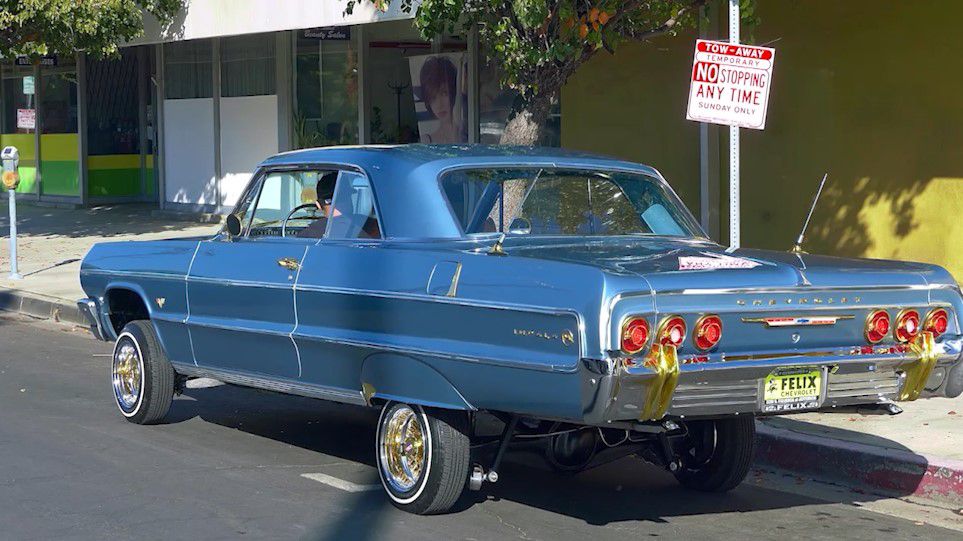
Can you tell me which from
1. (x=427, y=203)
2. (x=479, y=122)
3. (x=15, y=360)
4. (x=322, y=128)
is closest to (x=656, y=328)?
(x=427, y=203)

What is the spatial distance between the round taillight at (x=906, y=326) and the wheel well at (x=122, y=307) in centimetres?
494

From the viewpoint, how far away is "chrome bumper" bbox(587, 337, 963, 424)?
19.4 feet

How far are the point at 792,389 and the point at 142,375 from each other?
4.40 m

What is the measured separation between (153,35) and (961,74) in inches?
548

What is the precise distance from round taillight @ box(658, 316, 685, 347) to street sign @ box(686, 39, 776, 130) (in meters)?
3.38

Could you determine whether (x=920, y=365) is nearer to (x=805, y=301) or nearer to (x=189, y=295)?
(x=805, y=301)

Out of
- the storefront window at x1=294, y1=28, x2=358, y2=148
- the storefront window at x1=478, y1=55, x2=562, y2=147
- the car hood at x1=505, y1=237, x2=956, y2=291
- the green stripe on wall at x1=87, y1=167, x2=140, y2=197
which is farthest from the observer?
the green stripe on wall at x1=87, y1=167, x2=140, y2=197

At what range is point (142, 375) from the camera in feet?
29.5

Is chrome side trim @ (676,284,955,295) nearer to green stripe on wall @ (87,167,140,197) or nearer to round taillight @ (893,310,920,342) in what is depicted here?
round taillight @ (893,310,920,342)

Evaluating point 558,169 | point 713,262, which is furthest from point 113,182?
point 713,262

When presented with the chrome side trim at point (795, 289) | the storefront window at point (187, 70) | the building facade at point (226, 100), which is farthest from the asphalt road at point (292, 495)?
the storefront window at point (187, 70)

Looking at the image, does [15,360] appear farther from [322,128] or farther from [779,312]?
[322,128]

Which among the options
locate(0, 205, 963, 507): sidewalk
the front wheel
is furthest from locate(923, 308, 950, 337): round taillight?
the front wheel

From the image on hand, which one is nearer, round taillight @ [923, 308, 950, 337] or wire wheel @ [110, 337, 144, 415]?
round taillight @ [923, 308, 950, 337]
